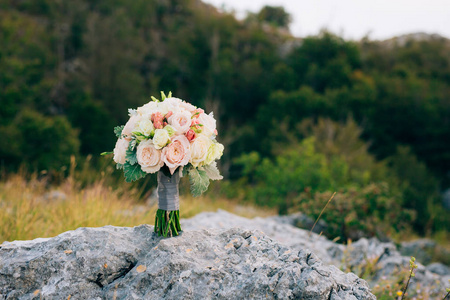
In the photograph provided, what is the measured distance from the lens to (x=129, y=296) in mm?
2320

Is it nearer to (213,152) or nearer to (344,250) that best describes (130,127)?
(213,152)

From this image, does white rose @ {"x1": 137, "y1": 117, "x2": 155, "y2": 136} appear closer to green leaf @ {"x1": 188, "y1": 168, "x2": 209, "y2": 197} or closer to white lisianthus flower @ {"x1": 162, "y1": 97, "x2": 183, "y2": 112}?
white lisianthus flower @ {"x1": 162, "y1": 97, "x2": 183, "y2": 112}

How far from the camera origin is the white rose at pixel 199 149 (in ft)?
8.39

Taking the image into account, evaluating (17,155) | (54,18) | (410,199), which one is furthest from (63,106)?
(410,199)

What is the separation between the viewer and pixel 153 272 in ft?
7.89

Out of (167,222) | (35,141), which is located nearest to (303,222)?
(167,222)

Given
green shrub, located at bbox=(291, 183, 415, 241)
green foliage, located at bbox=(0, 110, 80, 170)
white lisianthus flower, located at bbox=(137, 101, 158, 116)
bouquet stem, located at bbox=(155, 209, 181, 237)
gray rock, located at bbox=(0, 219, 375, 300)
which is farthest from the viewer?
green foliage, located at bbox=(0, 110, 80, 170)

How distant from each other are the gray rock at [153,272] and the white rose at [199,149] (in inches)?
23.6

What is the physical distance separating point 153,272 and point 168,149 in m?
0.81

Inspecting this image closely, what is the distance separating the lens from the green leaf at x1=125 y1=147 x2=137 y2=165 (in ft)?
8.31

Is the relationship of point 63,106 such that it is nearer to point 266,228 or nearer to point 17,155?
point 17,155

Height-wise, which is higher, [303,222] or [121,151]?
[121,151]

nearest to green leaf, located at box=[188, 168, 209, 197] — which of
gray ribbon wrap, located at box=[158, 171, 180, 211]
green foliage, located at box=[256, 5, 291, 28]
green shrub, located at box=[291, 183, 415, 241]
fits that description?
gray ribbon wrap, located at box=[158, 171, 180, 211]

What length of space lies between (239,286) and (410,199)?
50.7 feet
